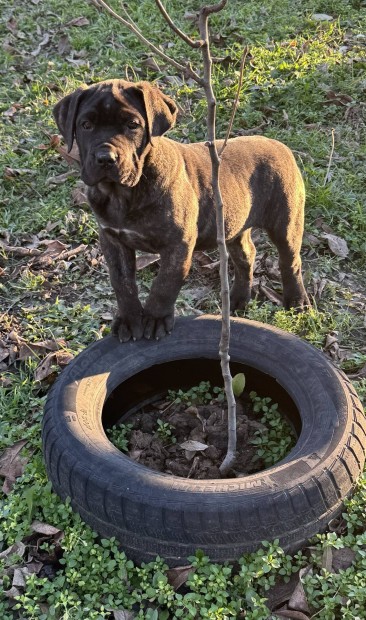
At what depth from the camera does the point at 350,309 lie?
5.17 metres

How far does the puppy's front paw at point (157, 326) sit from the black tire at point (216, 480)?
0.90 feet

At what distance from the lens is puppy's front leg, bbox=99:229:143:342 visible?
3.96 meters

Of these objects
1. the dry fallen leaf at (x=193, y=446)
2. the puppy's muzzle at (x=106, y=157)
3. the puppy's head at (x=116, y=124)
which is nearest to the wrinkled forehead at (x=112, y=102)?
the puppy's head at (x=116, y=124)

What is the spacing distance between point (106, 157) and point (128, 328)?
1.14 m

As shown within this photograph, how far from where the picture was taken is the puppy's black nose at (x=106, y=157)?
3.28 meters

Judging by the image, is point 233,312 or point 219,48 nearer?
point 233,312

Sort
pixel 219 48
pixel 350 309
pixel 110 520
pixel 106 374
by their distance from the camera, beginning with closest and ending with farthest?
pixel 110 520
pixel 106 374
pixel 350 309
pixel 219 48

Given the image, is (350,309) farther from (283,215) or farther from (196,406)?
(196,406)

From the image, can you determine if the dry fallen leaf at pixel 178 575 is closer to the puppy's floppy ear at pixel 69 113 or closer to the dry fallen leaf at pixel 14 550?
the dry fallen leaf at pixel 14 550

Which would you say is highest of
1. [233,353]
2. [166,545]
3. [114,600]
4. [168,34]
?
[168,34]

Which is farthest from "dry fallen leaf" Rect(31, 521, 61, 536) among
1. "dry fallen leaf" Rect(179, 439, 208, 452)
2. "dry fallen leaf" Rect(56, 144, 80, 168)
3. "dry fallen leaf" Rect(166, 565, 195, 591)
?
"dry fallen leaf" Rect(56, 144, 80, 168)

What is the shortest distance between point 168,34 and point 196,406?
6097mm

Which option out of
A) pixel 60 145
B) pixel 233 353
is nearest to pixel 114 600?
pixel 233 353

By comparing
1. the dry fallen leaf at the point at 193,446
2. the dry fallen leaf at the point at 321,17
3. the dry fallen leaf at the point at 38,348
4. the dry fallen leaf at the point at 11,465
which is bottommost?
the dry fallen leaf at the point at 11,465
